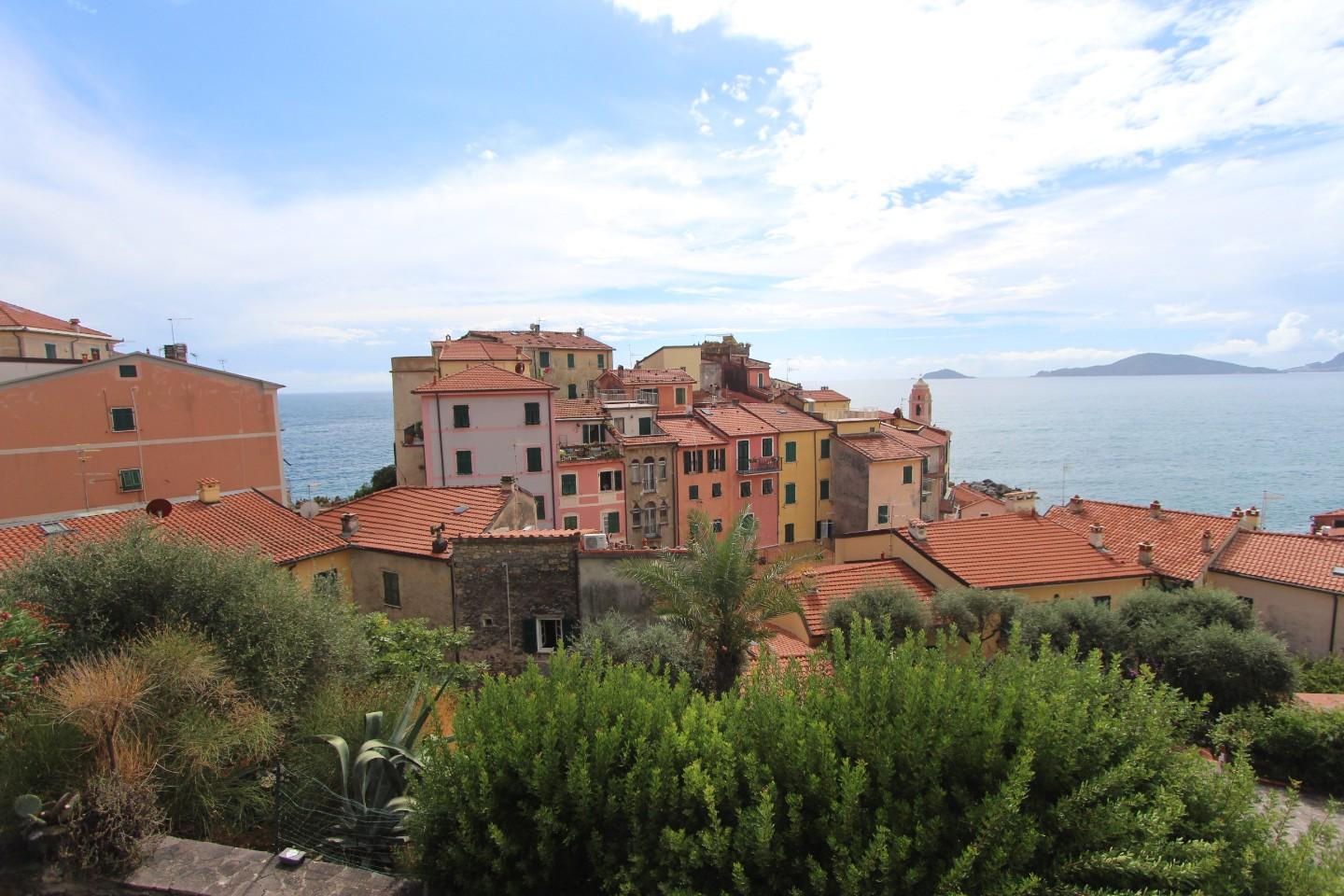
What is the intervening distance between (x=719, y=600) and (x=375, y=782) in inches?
319

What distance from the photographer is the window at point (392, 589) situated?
54.3 ft

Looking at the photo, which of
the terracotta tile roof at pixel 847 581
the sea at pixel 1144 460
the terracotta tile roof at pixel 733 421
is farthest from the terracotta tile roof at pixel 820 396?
the sea at pixel 1144 460

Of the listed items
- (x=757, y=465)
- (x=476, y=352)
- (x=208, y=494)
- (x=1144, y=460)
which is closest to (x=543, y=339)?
(x=476, y=352)

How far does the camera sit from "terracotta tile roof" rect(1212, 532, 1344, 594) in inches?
873

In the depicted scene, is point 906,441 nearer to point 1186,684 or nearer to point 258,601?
point 1186,684

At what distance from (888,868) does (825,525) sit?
41688 millimetres

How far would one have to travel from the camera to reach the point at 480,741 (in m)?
5.41

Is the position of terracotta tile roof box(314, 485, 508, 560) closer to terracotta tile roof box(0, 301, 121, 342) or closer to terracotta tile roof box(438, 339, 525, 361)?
terracotta tile roof box(438, 339, 525, 361)

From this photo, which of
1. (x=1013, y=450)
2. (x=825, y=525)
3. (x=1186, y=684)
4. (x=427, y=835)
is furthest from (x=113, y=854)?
(x=1013, y=450)

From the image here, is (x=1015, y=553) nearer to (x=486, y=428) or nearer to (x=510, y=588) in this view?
(x=510, y=588)

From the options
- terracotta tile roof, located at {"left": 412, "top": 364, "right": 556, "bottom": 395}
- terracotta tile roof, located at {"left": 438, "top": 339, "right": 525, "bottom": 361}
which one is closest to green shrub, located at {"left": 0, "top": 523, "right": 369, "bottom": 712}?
terracotta tile roof, located at {"left": 412, "top": 364, "right": 556, "bottom": 395}

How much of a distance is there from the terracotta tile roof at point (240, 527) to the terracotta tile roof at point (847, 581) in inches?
510

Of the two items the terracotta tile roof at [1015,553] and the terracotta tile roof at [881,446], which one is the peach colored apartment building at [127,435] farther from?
the terracotta tile roof at [881,446]

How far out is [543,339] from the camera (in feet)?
201
